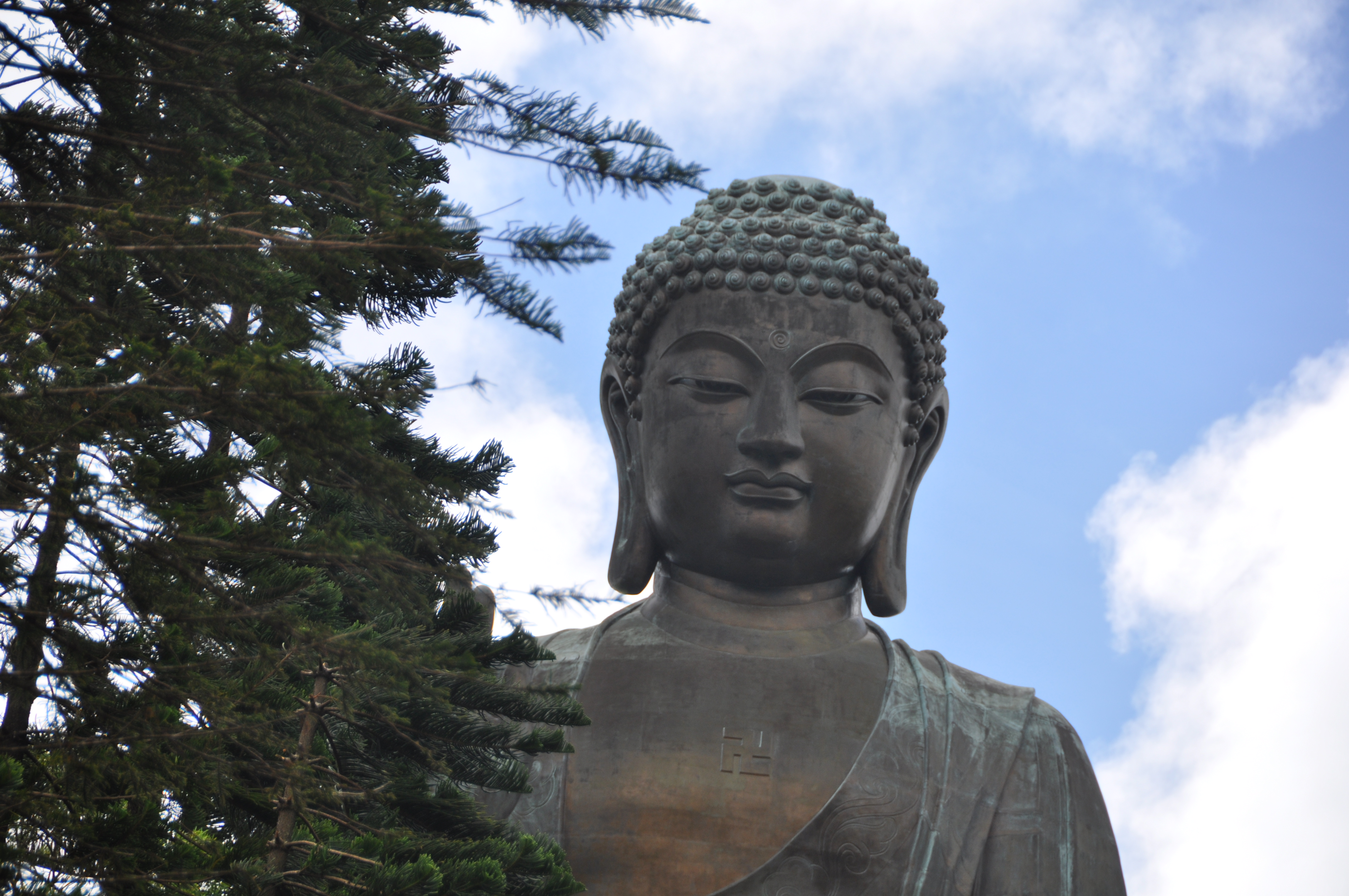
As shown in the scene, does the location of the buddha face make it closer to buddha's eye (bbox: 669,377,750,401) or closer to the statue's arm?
buddha's eye (bbox: 669,377,750,401)

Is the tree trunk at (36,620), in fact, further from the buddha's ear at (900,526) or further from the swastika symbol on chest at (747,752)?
the buddha's ear at (900,526)

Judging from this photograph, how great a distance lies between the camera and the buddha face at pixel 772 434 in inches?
313

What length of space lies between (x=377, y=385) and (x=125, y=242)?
105 cm

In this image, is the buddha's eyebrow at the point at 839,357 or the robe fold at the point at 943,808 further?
the buddha's eyebrow at the point at 839,357

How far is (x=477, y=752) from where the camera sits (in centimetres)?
710

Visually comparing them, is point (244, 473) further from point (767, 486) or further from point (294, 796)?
point (767, 486)

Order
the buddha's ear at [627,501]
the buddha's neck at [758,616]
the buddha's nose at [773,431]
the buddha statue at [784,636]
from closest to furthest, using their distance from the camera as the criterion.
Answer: the buddha statue at [784,636] < the buddha's nose at [773,431] < the buddha's neck at [758,616] < the buddha's ear at [627,501]

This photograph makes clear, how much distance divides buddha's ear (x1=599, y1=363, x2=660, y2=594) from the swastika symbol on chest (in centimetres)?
119

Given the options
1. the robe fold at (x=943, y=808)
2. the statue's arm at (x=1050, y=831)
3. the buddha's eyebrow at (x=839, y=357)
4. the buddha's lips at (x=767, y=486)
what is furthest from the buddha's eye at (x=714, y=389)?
the statue's arm at (x=1050, y=831)

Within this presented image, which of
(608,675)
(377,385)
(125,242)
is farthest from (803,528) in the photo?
(125,242)

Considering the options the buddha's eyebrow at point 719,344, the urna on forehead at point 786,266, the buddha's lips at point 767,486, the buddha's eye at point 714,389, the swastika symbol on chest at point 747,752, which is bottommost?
the swastika symbol on chest at point 747,752

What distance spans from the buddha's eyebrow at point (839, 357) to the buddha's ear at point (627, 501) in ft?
3.46

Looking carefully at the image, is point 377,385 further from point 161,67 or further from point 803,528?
point 803,528

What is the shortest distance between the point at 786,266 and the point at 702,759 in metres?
2.49
